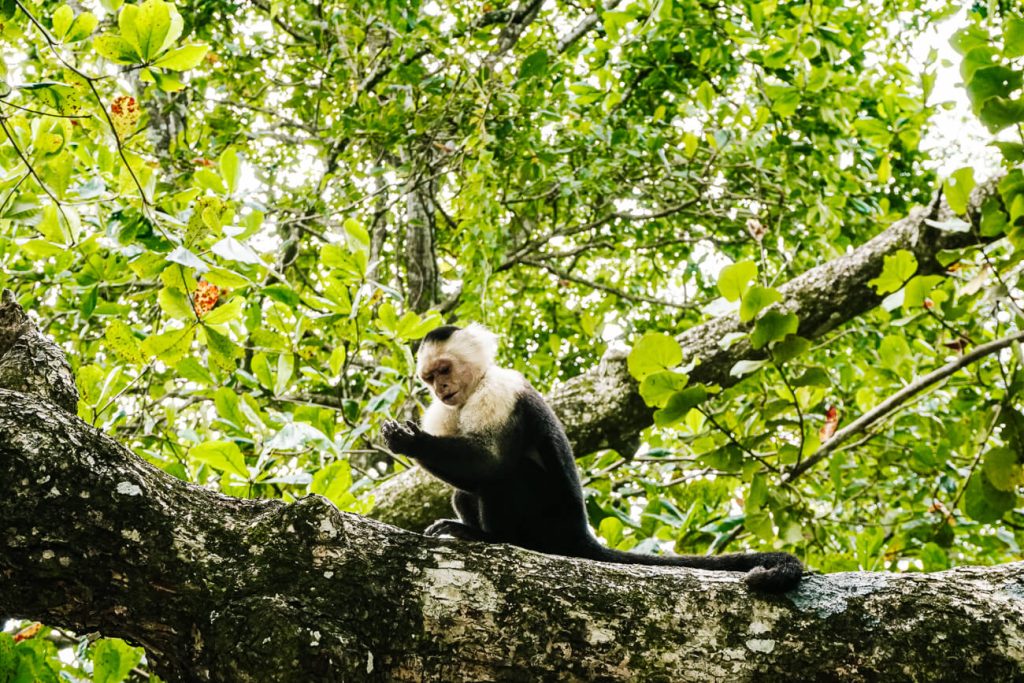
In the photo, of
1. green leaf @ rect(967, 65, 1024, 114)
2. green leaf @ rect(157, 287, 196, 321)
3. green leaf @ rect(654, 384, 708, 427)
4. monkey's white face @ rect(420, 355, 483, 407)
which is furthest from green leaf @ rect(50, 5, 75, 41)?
green leaf @ rect(967, 65, 1024, 114)

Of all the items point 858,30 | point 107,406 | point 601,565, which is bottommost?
point 601,565

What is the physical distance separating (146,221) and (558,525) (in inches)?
75.2

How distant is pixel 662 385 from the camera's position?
2.57 m

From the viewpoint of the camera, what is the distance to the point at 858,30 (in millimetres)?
5336

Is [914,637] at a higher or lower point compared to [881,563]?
higher

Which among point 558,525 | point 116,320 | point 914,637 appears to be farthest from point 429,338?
point 914,637

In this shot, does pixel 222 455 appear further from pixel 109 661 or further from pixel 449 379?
pixel 449 379

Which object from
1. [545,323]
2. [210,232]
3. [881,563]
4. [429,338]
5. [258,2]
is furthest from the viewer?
[545,323]

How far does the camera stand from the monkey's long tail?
2.06 metres

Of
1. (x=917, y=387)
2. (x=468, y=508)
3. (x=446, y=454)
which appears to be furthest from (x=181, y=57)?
(x=917, y=387)

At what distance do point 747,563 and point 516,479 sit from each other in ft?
3.60

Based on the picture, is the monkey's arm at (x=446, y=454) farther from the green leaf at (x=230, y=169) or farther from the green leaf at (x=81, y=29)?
the green leaf at (x=81, y=29)

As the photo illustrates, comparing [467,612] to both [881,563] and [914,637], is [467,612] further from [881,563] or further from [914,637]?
[881,563]

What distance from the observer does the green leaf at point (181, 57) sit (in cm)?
222
